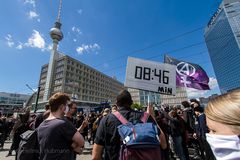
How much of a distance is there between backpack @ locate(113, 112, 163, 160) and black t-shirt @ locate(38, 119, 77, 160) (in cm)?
78

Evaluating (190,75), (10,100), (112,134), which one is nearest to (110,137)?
(112,134)

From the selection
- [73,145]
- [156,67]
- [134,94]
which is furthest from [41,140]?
[134,94]

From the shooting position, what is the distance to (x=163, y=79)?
5.03 metres

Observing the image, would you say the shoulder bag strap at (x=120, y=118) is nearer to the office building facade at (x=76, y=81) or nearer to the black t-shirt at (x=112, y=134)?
the black t-shirt at (x=112, y=134)

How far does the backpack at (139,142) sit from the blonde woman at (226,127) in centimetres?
97

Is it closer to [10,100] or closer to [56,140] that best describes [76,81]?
[10,100]

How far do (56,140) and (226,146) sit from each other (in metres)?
2.05

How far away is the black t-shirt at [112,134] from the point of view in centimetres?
227

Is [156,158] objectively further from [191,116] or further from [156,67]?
[191,116]

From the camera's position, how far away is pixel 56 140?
233cm

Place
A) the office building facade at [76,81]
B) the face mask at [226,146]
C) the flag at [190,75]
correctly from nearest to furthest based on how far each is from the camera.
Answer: the face mask at [226,146]
the flag at [190,75]
the office building facade at [76,81]

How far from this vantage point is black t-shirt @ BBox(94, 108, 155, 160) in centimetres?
227

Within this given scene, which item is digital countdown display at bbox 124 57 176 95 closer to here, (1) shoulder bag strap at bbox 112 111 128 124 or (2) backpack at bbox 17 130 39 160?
(1) shoulder bag strap at bbox 112 111 128 124

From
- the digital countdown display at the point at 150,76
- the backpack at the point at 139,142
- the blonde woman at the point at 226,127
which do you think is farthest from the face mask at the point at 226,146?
the digital countdown display at the point at 150,76
